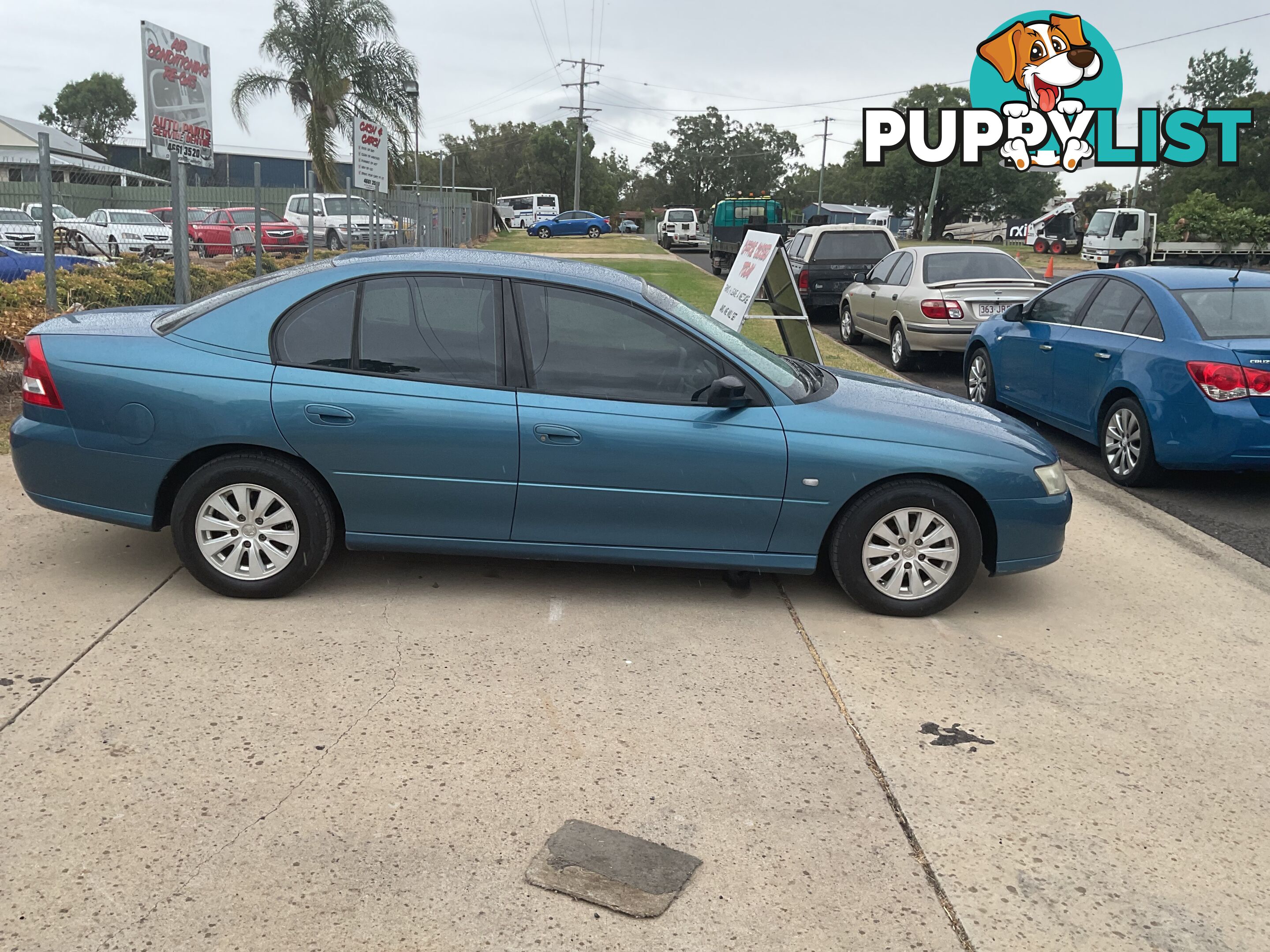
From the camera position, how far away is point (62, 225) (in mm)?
18297

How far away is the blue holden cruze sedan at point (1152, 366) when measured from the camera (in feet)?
22.4

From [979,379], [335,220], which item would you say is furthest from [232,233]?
[979,379]

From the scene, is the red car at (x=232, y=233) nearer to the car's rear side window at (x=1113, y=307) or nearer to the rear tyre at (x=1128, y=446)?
the car's rear side window at (x=1113, y=307)

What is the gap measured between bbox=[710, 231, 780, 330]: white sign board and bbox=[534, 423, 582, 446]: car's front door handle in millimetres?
4415

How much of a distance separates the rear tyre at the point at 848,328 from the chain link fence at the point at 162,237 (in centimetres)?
559

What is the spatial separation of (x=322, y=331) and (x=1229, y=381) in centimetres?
539

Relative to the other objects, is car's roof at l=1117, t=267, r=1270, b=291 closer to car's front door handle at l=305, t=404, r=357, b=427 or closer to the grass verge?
the grass verge

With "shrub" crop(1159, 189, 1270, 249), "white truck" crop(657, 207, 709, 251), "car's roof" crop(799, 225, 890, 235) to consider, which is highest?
"white truck" crop(657, 207, 709, 251)

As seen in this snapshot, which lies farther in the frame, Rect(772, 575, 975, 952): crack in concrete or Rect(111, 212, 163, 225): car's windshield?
Rect(111, 212, 163, 225): car's windshield

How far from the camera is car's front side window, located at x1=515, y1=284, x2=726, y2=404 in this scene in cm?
483

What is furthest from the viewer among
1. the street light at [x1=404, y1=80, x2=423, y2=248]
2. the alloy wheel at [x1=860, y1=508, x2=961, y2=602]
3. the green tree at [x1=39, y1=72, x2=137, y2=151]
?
the green tree at [x1=39, y1=72, x2=137, y2=151]

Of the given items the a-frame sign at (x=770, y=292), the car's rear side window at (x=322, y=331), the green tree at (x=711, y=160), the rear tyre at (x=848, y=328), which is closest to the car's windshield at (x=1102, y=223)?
the rear tyre at (x=848, y=328)

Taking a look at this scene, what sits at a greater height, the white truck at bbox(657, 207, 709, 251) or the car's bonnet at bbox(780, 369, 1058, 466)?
the white truck at bbox(657, 207, 709, 251)

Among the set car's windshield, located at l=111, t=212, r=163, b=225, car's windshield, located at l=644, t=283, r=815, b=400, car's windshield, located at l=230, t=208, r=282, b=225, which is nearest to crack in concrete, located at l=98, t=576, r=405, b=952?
car's windshield, located at l=644, t=283, r=815, b=400
